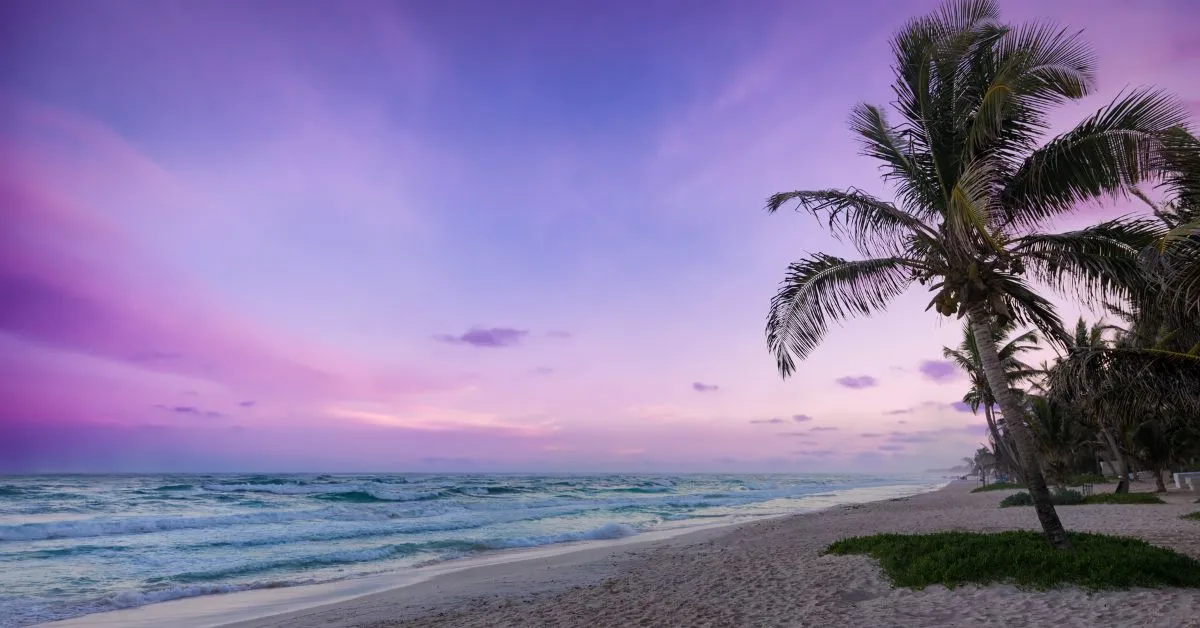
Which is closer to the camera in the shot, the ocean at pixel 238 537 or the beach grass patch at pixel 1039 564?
the beach grass patch at pixel 1039 564

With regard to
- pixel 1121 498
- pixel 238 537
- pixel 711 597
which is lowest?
pixel 238 537

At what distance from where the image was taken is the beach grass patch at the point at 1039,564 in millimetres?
7395

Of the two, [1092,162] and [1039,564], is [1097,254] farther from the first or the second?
[1039,564]

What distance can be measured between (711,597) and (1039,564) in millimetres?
4270

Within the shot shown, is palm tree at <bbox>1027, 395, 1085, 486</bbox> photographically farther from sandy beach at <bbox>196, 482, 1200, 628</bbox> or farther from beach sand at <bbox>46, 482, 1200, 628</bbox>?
sandy beach at <bbox>196, 482, 1200, 628</bbox>

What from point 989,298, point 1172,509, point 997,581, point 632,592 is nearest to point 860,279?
point 989,298

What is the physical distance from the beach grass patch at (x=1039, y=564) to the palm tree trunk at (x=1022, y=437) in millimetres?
283

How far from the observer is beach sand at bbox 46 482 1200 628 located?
269 inches

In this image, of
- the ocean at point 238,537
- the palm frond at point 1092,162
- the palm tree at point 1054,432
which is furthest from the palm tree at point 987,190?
the palm tree at point 1054,432

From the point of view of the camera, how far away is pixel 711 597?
8.88 meters

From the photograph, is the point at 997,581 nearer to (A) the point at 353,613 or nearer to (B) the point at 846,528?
(A) the point at 353,613

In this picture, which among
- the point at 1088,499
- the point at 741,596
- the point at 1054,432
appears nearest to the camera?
the point at 741,596

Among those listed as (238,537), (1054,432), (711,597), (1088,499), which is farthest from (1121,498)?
(238,537)

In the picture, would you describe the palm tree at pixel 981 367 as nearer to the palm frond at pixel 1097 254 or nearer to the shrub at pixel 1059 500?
the shrub at pixel 1059 500
